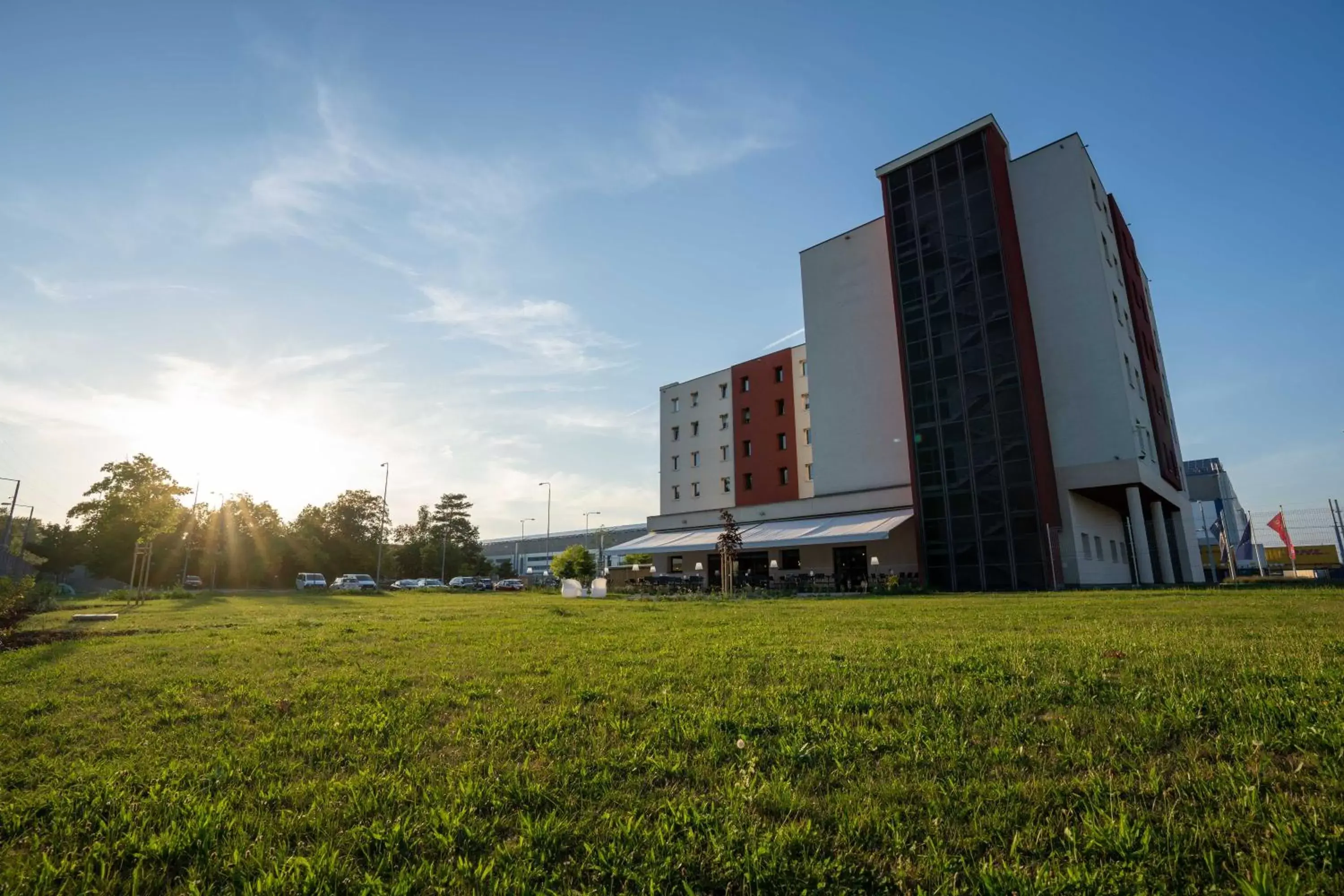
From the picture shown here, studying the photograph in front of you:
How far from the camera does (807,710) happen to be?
16.3ft

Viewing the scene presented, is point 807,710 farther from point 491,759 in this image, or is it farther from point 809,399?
point 809,399

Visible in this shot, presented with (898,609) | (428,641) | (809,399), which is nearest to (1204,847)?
(428,641)

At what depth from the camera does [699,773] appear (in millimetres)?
3725

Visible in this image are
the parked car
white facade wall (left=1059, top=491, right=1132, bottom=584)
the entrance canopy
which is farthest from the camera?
the parked car

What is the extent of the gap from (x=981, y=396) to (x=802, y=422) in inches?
590

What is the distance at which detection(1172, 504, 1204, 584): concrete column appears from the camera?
3884 centimetres

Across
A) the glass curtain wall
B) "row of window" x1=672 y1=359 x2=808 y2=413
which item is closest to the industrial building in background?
the glass curtain wall

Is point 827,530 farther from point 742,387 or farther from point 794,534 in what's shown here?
point 742,387

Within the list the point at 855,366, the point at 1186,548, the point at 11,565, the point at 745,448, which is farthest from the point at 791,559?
the point at 11,565

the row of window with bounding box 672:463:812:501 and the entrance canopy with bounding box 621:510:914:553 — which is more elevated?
the row of window with bounding box 672:463:812:501

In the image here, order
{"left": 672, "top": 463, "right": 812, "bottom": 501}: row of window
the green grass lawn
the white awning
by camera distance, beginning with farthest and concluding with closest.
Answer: {"left": 672, "top": 463, "right": 812, "bottom": 501}: row of window, the white awning, the green grass lawn

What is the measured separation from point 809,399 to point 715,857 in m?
39.4

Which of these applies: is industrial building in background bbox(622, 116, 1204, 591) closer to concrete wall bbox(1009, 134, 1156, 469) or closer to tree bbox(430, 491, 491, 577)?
concrete wall bbox(1009, 134, 1156, 469)

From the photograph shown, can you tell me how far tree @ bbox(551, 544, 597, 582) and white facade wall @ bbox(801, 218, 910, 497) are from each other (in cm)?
1931
